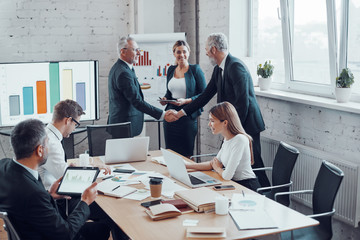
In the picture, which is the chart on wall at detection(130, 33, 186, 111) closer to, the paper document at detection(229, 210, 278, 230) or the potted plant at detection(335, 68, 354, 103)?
the potted plant at detection(335, 68, 354, 103)

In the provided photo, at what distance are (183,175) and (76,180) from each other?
2.31 feet

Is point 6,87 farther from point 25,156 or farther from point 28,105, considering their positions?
point 25,156

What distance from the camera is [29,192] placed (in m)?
2.28

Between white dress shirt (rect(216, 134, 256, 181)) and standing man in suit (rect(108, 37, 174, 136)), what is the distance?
149 centimetres

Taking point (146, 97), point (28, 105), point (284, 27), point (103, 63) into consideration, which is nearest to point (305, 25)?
point (284, 27)

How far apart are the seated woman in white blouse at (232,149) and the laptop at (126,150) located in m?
0.47

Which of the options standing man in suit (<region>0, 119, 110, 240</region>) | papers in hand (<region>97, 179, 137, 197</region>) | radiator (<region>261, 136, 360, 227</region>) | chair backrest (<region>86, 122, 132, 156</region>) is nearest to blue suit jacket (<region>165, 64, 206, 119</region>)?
radiator (<region>261, 136, 360, 227</region>)

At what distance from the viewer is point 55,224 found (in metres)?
2.34

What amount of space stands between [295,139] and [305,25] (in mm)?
1114

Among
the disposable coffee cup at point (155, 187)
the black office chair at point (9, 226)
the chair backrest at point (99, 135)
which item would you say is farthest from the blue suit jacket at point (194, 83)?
the black office chair at point (9, 226)

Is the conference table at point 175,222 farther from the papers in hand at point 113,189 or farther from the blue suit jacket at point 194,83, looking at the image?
the blue suit jacket at point 194,83

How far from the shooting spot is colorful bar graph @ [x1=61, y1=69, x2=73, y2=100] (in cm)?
538

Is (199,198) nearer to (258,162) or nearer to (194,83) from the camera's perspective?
(258,162)

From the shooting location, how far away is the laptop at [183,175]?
3101mm
